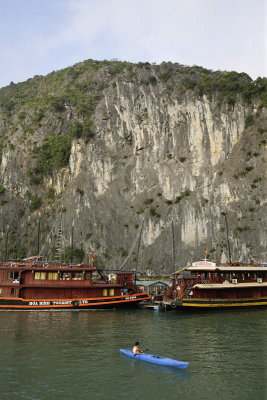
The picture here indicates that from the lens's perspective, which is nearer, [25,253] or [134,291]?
[134,291]

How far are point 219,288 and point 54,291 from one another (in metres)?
18.5

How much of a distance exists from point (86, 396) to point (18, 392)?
2961 mm

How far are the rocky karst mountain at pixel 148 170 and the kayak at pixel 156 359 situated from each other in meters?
41.9

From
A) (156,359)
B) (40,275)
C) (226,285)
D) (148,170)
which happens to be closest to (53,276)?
(40,275)

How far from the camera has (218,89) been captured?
7400 cm

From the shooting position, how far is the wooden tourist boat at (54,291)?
40.2 metres

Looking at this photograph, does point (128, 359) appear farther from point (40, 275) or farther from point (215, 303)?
point (40, 275)

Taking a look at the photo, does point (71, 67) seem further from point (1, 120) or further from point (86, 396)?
point (86, 396)

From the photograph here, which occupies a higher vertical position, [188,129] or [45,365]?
[188,129]

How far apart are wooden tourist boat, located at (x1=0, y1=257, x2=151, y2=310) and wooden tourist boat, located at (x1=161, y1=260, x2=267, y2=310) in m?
5.16

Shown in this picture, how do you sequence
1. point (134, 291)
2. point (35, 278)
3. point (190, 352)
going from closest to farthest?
point (190, 352) < point (35, 278) < point (134, 291)

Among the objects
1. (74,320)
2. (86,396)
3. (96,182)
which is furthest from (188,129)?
(86,396)

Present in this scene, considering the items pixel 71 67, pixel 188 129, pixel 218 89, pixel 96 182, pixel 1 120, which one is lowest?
pixel 96 182

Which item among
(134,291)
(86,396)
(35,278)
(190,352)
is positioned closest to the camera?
(86,396)
